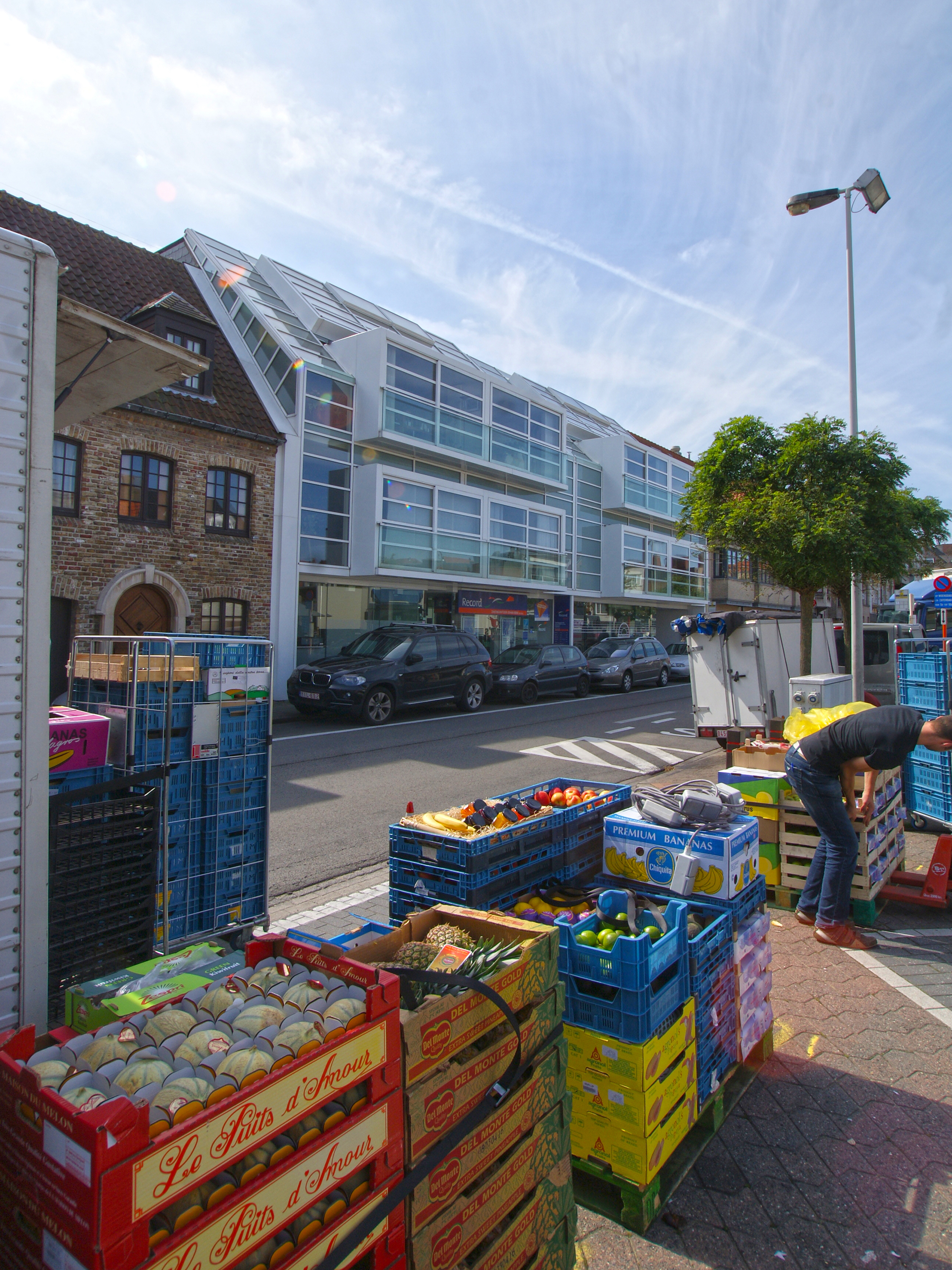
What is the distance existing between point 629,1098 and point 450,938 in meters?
0.80

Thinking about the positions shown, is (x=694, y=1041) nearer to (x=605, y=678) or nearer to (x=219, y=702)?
(x=219, y=702)

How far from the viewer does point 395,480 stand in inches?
790

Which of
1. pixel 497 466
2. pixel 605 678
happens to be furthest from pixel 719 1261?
pixel 497 466

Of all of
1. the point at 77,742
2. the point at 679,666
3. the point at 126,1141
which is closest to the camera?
the point at 126,1141

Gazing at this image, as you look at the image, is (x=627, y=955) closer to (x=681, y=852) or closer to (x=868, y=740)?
(x=681, y=852)

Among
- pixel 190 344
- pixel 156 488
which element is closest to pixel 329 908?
pixel 156 488

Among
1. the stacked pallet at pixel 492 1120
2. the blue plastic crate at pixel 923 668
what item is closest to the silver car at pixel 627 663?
the blue plastic crate at pixel 923 668

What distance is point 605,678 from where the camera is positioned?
22266 mm

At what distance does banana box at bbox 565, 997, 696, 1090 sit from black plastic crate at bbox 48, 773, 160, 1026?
73.0 inches

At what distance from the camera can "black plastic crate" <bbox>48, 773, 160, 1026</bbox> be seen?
9.44ft

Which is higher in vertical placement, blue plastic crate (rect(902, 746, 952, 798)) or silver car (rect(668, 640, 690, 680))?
silver car (rect(668, 640, 690, 680))

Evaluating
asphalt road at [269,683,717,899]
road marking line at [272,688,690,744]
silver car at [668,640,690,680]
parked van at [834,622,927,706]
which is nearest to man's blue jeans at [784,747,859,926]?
asphalt road at [269,683,717,899]

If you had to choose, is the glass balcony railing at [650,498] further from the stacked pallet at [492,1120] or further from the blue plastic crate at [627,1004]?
the stacked pallet at [492,1120]

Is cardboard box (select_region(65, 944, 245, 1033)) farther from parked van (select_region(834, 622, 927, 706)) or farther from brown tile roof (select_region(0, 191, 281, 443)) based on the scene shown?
brown tile roof (select_region(0, 191, 281, 443))
